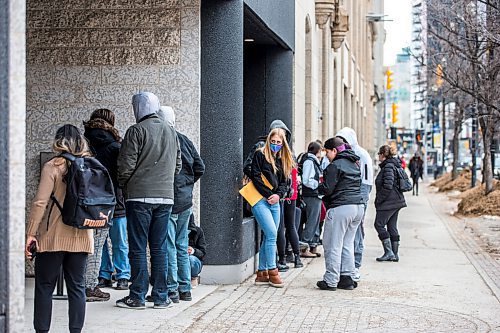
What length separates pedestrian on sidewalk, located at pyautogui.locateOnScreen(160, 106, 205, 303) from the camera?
9969mm

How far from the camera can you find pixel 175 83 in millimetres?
11469

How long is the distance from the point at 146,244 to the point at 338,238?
10.3ft

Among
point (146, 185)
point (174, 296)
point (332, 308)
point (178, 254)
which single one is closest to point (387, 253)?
point (332, 308)

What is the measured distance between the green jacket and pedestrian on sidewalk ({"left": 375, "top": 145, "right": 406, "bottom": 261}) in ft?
21.2

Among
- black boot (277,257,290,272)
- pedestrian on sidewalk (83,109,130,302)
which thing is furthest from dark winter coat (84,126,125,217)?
Answer: black boot (277,257,290,272)

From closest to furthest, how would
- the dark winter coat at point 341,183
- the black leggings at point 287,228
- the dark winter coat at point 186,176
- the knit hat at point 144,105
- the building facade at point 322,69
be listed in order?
the knit hat at point 144,105 → the dark winter coat at point 186,176 → the dark winter coat at point 341,183 → the black leggings at point 287,228 → the building facade at point 322,69

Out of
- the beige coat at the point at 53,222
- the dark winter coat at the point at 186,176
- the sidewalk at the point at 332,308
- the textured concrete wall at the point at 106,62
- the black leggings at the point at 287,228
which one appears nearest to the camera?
the beige coat at the point at 53,222

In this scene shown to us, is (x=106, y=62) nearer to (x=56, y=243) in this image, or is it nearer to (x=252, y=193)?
(x=252, y=193)

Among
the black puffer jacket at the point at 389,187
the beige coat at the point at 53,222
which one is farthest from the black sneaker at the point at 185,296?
the black puffer jacket at the point at 389,187

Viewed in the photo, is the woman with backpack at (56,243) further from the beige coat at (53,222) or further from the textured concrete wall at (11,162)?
the textured concrete wall at (11,162)

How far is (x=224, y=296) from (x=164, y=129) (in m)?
2.48

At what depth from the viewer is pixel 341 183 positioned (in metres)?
11.6

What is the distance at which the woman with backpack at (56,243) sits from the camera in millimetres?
7328

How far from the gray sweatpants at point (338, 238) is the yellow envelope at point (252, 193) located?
0.88 m
